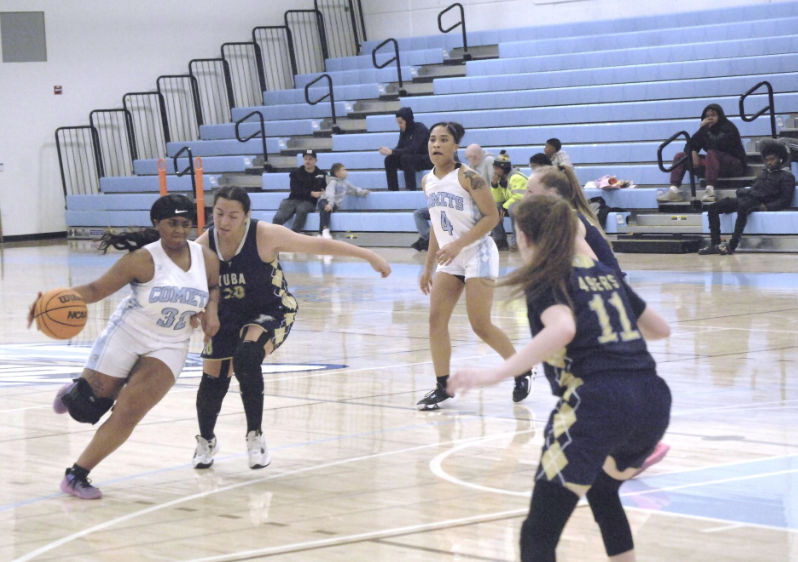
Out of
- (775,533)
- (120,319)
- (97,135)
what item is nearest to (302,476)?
(120,319)

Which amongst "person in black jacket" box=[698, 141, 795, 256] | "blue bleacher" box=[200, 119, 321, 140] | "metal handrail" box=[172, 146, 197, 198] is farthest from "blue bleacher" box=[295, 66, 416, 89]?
"person in black jacket" box=[698, 141, 795, 256]

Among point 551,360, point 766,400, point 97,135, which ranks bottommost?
point 766,400

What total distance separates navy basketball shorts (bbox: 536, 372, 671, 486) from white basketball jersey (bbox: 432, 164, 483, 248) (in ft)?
11.3

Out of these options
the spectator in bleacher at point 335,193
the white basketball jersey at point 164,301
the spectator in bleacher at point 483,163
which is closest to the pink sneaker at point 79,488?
the white basketball jersey at point 164,301

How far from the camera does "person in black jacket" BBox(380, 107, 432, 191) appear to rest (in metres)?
18.0

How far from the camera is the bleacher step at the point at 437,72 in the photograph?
2173 centimetres

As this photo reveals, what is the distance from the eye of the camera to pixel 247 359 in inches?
211

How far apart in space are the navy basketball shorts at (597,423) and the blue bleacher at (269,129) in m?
19.5

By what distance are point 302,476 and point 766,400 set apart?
2.83 m

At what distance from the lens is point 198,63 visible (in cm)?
2509

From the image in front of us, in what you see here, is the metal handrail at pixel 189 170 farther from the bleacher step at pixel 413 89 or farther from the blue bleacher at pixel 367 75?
the bleacher step at pixel 413 89

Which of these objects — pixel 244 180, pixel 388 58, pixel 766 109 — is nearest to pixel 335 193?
pixel 244 180

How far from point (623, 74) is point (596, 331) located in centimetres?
1615

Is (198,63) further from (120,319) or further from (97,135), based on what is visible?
(120,319)
